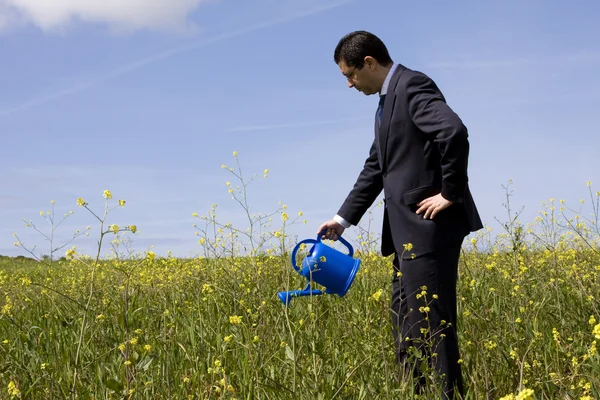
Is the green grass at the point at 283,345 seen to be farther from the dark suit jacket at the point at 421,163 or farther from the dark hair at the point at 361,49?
the dark hair at the point at 361,49

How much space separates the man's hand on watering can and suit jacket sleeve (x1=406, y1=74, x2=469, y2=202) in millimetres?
964

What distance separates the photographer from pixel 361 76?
335cm

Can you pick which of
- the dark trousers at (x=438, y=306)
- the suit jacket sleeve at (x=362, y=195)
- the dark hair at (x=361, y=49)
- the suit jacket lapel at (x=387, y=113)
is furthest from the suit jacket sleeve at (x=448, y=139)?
the suit jacket sleeve at (x=362, y=195)

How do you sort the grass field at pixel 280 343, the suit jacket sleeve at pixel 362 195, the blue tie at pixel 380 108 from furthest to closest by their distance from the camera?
the suit jacket sleeve at pixel 362 195, the blue tie at pixel 380 108, the grass field at pixel 280 343

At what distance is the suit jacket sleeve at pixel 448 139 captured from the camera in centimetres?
289

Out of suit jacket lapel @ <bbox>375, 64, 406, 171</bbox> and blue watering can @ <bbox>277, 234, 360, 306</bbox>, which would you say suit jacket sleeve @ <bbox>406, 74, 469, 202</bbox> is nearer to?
suit jacket lapel @ <bbox>375, 64, 406, 171</bbox>

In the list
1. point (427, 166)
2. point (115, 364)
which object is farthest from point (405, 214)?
point (115, 364)

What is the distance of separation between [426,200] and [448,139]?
32 cm

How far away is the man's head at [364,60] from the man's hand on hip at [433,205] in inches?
28.4

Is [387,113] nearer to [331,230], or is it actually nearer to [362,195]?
[362,195]

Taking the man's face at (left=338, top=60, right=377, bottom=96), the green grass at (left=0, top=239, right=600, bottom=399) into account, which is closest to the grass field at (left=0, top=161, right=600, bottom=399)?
the green grass at (left=0, top=239, right=600, bottom=399)

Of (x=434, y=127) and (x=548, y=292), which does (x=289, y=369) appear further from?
(x=548, y=292)

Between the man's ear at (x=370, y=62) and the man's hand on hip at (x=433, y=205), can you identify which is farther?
the man's ear at (x=370, y=62)

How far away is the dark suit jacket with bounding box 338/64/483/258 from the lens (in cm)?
292
